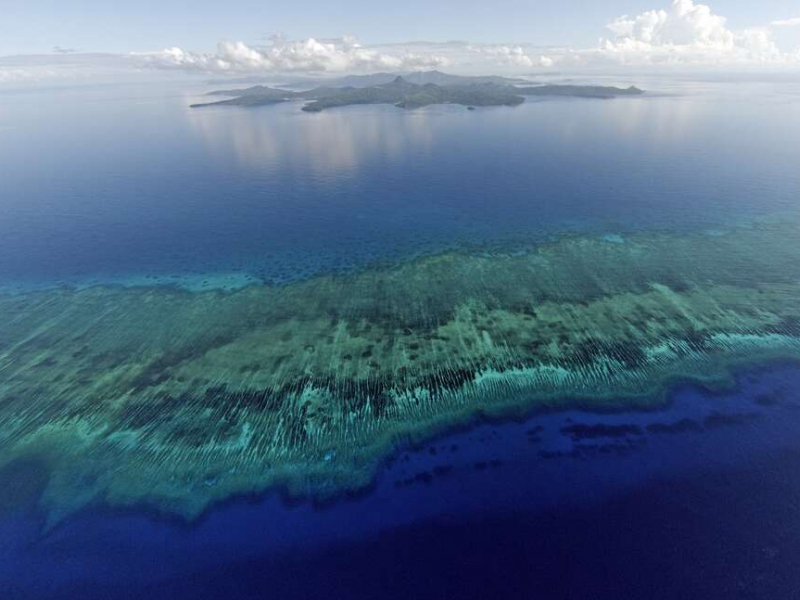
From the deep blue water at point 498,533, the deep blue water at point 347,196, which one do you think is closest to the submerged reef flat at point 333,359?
the deep blue water at point 498,533

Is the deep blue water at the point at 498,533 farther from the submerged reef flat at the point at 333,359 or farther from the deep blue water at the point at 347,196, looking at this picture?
the deep blue water at the point at 347,196

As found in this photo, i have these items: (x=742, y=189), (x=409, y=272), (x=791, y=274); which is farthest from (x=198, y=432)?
(x=742, y=189)

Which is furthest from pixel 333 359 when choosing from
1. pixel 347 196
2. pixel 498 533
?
pixel 347 196

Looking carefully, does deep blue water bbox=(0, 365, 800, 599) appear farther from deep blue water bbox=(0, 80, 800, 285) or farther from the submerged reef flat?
deep blue water bbox=(0, 80, 800, 285)

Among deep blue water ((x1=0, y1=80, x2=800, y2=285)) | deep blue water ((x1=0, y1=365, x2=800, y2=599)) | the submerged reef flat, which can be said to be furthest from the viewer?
deep blue water ((x1=0, y1=80, x2=800, y2=285))

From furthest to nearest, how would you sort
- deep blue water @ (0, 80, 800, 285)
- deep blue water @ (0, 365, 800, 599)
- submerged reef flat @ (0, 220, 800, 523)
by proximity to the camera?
deep blue water @ (0, 80, 800, 285)
submerged reef flat @ (0, 220, 800, 523)
deep blue water @ (0, 365, 800, 599)

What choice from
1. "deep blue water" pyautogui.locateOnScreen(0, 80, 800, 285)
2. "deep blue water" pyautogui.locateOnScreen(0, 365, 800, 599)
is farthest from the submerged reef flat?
"deep blue water" pyautogui.locateOnScreen(0, 80, 800, 285)

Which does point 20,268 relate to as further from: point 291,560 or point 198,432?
point 291,560

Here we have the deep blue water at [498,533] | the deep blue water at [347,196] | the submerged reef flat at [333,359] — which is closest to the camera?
the deep blue water at [498,533]
